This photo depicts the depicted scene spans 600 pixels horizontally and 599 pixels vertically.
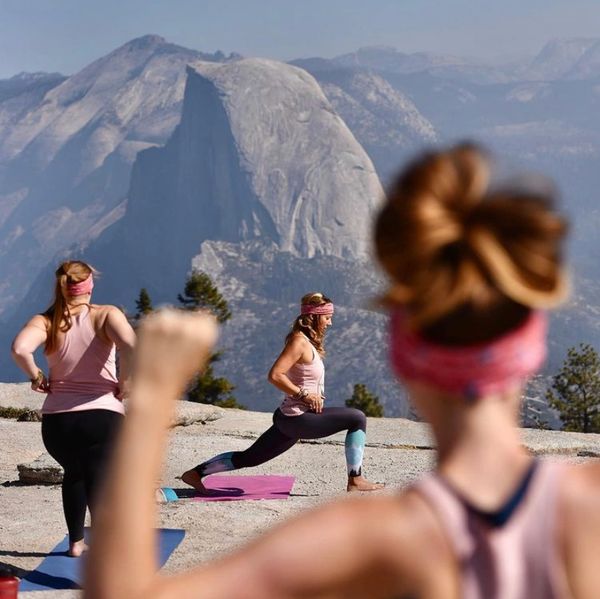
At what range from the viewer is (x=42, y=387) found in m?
7.12

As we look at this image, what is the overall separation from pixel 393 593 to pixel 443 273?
40cm

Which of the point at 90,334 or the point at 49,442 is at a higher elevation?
the point at 90,334

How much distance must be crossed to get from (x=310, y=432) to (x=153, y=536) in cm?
858

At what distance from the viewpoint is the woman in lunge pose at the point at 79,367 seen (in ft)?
22.4

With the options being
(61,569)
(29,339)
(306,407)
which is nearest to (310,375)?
(306,407)

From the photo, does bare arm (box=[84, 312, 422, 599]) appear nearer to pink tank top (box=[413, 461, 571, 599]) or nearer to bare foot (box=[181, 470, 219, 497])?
pink tank top (box=[413, 461, 571, 599])

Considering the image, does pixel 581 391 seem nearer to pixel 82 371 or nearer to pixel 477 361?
pixel 82 371

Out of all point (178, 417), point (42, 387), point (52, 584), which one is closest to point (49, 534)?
point (52, 584)

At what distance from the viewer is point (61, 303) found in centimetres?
683

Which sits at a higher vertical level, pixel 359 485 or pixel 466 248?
pixel 466 248

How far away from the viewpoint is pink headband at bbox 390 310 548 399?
1.46 meters

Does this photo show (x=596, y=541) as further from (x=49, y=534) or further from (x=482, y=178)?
(x=49, y=534)

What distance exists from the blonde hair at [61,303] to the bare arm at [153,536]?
18.1 ft

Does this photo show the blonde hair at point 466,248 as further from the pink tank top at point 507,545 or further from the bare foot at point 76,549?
the bare foot at point 76,549
